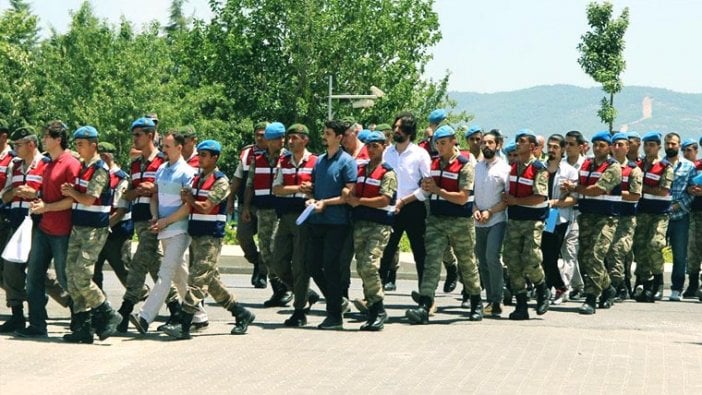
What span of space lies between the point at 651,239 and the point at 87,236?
7859mm

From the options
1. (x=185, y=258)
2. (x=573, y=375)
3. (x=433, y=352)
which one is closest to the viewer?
(x=573, y=375)

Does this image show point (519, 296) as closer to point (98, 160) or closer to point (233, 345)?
point (233, 345)

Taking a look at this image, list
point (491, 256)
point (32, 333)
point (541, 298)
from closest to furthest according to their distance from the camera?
point (32, 333)
point (491, 256)
point (541, 298)

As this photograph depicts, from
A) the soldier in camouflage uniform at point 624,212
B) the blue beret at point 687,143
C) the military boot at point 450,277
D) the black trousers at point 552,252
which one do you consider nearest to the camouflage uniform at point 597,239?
the black trousers at point 552,252

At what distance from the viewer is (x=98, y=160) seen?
12141mm

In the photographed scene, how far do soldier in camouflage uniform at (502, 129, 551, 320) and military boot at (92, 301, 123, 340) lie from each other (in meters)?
4.44

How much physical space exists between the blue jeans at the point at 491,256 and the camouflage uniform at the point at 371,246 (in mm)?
1786

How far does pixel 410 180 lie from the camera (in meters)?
14.5

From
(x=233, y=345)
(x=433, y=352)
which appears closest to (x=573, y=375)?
(x=433, y=352)

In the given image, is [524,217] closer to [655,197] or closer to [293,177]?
[293,177]

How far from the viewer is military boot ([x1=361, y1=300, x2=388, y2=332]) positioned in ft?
43.6

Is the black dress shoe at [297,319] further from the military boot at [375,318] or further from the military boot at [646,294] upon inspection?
the military boot at [646,294]

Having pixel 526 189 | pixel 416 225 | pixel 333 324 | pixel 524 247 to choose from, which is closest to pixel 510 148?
pixel 526 189

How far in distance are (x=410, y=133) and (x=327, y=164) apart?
1.44 m
